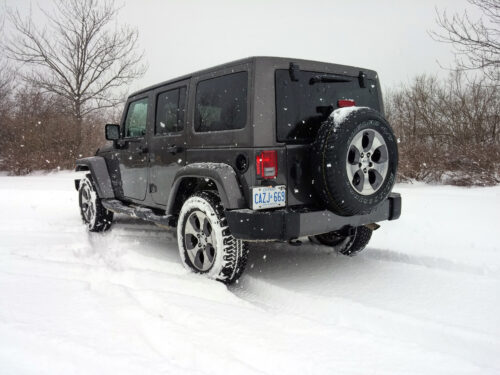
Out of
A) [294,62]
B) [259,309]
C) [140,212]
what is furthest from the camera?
[140,212]

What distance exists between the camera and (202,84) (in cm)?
357

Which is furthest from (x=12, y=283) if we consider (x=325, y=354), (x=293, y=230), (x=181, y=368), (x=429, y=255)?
(x=429, y=255)

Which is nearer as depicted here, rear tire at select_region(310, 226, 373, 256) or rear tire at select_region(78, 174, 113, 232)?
rear tire at select_region(310, 226, 373, 256)

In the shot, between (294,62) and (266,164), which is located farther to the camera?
(294,62)

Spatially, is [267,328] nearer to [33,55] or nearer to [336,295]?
[336,295]

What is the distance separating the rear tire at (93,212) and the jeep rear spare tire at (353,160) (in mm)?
3537

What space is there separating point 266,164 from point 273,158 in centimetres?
7

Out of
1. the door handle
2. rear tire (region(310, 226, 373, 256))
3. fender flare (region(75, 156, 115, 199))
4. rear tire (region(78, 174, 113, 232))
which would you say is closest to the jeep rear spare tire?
rear tire (region(310, 226, 373, 256))

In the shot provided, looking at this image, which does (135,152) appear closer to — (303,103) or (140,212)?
(140,212)

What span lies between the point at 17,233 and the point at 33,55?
55.4ft

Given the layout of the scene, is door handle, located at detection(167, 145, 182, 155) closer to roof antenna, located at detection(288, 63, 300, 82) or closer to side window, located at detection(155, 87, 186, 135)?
side window, located at detection(155, 87, 186, 135)

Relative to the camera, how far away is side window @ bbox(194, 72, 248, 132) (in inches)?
121

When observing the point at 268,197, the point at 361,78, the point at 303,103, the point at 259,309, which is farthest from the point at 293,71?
the point at 259,309

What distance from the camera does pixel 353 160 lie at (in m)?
2.99
